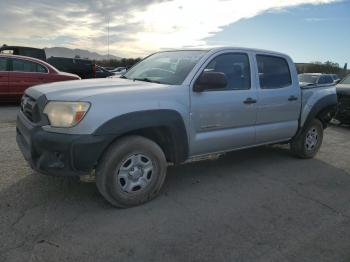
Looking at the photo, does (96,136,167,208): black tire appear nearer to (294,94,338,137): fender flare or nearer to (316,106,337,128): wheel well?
(294,94,338,137): fender flare

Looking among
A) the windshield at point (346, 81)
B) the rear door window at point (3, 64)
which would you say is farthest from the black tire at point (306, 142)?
the rear door window at point (3, 64)

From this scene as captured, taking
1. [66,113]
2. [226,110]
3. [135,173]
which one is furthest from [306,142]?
[66,113]

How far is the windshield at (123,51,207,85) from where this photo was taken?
474 centimetres

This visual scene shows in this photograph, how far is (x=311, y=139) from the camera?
6.82 metres

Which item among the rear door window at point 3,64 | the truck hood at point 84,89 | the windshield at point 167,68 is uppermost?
the rear door window at point 3,64

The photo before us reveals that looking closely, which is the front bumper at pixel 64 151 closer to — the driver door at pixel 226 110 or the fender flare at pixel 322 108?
the driver door at pixel 226 110

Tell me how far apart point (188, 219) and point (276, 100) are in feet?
8.58

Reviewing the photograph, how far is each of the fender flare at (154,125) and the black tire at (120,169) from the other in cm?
16

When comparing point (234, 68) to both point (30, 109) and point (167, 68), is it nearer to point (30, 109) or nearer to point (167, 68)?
point (167, 68)

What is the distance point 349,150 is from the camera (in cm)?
792

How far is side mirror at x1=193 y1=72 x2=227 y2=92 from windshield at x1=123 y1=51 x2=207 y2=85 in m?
0.19

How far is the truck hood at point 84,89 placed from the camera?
153 inches

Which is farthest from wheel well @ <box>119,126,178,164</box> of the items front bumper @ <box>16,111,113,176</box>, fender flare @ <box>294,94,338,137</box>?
fender flare @ <box>294,94,338,137</box>

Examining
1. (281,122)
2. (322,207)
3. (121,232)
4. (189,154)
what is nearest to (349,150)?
(281,122)
